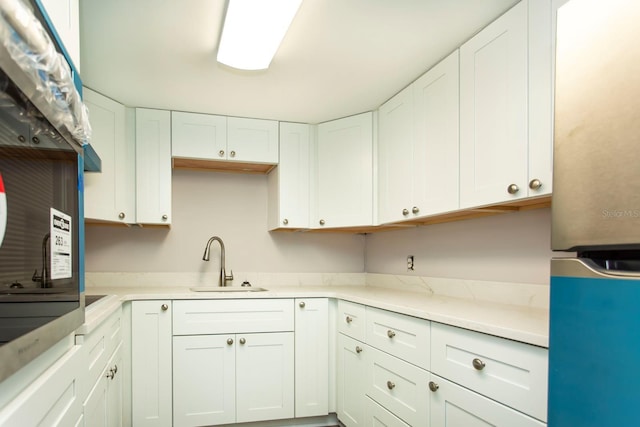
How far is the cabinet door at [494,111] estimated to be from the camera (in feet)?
5.07

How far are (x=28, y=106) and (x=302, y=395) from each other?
2.34m

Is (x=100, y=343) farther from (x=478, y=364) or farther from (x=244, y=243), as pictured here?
(x=244, y=243)

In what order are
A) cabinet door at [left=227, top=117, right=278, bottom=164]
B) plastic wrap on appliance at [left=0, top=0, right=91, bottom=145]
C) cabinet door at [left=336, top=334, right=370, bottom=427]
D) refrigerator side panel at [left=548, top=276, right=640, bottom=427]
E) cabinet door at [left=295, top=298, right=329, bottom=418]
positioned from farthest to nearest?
cabinet door at [left=227, top=117, right=278, bottom=164], cabinet door at [left=295, top=298, right=329, bottom=418], cabinet door at [left=336, top=334, right=370, bottom=427], refrigerator side panel at [left=548, top=276, right=640, bottom=427], plastic wrap on appliance at [left=0, top=0, right=91, bottom=145]

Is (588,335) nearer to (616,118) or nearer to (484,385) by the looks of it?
(616,118)

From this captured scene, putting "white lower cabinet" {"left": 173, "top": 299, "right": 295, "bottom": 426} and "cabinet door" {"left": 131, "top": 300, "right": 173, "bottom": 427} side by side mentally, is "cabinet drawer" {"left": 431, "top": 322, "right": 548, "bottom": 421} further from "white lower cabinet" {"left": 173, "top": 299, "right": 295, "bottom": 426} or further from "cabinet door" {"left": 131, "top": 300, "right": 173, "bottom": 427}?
"cabinet door" {"left": 131, "top": 300, "right": 173, "bottom": 427}

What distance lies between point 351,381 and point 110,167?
6.35 ft

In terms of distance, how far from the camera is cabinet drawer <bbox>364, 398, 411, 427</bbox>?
1.87m

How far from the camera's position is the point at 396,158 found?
2.44 meters

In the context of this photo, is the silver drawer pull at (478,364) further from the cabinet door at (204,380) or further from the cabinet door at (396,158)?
the cabinet door at (204,380)

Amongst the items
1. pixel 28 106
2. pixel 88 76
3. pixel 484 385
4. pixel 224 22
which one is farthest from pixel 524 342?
pixel 88 76

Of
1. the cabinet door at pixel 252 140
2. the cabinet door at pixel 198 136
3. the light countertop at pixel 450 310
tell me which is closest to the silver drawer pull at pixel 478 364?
the light countertop at pixel 450 310

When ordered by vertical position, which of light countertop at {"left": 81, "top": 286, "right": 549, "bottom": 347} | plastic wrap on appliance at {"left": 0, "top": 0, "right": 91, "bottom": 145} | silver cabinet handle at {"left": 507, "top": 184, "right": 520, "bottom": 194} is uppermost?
plastic wrap on appliance at {"left": 0, "top": 0, "right": 91, "bottom": 145}

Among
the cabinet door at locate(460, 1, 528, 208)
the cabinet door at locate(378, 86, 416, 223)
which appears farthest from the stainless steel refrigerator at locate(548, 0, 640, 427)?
the cabinet door at locate(378, 86, 416, 223)

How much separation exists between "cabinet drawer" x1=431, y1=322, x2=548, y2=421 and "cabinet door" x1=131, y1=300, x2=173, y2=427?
5.16 ft
